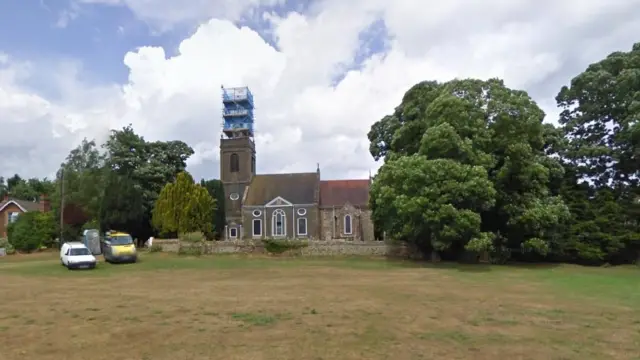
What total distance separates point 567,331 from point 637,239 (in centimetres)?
2738

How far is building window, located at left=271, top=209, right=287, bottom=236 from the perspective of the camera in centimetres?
5816

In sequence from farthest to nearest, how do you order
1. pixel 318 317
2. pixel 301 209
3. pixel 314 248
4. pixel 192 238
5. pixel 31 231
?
1. pixel 301 209
2. pixel 31 231
3. pixel 314 248
4. pixel 192 238
5. pixel 318 317

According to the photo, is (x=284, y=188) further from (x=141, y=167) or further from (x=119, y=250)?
(x=119, y=250)

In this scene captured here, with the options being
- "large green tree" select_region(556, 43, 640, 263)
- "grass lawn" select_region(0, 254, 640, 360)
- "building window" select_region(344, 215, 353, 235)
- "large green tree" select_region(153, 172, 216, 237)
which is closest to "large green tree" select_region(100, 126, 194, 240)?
"large green tree" select_region(153, 172, 216, 237)

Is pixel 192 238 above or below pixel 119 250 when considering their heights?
above

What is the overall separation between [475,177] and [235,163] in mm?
37903

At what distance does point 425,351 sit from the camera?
1005 centimetres

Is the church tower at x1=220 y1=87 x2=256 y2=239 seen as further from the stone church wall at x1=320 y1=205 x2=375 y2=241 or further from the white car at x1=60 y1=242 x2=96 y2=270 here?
the white car at x1=60 y1=242 x2=96 y2=270

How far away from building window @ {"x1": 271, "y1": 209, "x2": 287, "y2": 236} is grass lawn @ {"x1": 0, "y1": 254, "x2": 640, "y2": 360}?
31817mm

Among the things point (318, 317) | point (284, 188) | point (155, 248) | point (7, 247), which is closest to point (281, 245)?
point (155, 248)

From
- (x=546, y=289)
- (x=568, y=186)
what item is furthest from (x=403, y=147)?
(x=546, y=289)

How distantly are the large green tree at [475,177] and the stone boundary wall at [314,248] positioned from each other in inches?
110

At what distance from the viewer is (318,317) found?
13.6 metres

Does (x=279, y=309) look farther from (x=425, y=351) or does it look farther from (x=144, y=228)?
(x=144, y=228)
